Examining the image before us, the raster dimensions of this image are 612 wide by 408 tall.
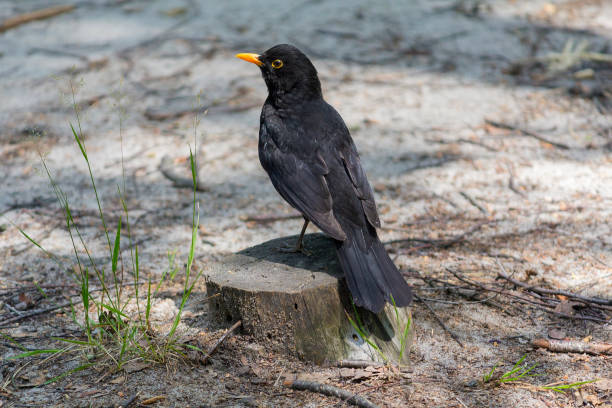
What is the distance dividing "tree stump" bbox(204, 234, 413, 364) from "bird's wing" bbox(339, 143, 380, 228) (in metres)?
0.32

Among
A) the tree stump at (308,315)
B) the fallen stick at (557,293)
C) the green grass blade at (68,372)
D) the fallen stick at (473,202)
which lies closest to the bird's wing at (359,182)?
the tree stump at (308,315)

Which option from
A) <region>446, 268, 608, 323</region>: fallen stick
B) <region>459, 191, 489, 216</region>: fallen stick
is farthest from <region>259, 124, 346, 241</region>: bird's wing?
<region>459, 191, 489, 216</region>: fallen stick

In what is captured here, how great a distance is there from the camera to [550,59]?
7.36 metres

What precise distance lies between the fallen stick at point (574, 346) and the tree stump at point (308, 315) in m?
0.65

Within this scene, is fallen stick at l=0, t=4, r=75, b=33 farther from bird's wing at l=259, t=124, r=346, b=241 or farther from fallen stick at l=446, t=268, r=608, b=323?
fallen stick at l=446, t=268, r=608, b=323

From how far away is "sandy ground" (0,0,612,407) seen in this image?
10.0 ft

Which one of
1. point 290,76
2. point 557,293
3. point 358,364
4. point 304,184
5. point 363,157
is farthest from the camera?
point 363,157

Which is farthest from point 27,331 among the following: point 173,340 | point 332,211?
point 332,211

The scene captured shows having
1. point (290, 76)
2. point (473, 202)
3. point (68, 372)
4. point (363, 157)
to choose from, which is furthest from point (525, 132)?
point (68, 372)

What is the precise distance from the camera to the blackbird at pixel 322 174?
309cm

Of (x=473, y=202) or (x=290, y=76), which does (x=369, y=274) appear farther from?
(x=473, y=202)

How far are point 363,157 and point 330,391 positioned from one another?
322 cm

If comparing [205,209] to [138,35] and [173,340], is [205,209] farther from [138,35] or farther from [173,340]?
[138,35]

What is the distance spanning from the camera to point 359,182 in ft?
11.4
